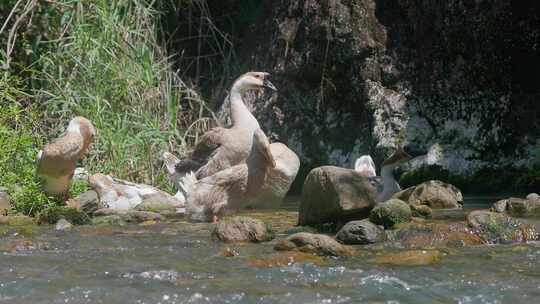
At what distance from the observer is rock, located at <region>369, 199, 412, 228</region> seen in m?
6.66

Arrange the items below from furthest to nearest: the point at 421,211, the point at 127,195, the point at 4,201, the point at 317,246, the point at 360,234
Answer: the point at 127,195 → the point at 4,201 → the point at 421,211 → the point at 360,234 → the point at 317,246

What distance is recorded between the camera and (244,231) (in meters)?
6.39

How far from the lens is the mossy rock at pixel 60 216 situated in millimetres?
7527

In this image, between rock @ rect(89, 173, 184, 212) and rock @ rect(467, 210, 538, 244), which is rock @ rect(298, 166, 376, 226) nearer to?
rock @ rect(467, 210, 538, 244)

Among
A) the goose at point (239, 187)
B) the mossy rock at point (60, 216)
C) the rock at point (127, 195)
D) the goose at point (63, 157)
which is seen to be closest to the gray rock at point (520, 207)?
the goose at point (239, 187)

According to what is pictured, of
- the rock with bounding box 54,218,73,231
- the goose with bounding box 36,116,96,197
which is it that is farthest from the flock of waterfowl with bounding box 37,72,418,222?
the rock with bounding box 54,218,73,231

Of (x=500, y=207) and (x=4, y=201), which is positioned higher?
(x=500, y=207)

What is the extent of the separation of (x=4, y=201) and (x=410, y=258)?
3911 mm

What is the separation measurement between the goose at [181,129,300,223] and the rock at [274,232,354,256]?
79.1 inches

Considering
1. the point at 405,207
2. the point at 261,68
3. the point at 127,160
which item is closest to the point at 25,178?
the point at 127,160

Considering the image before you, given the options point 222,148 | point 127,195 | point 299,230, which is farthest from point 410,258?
point 222,148

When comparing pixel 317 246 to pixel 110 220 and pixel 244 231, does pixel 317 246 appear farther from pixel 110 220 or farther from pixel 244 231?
pixel 110 220

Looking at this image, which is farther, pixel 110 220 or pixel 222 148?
pixel 222 148

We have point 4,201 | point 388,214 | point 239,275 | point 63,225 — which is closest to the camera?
point 239,275
